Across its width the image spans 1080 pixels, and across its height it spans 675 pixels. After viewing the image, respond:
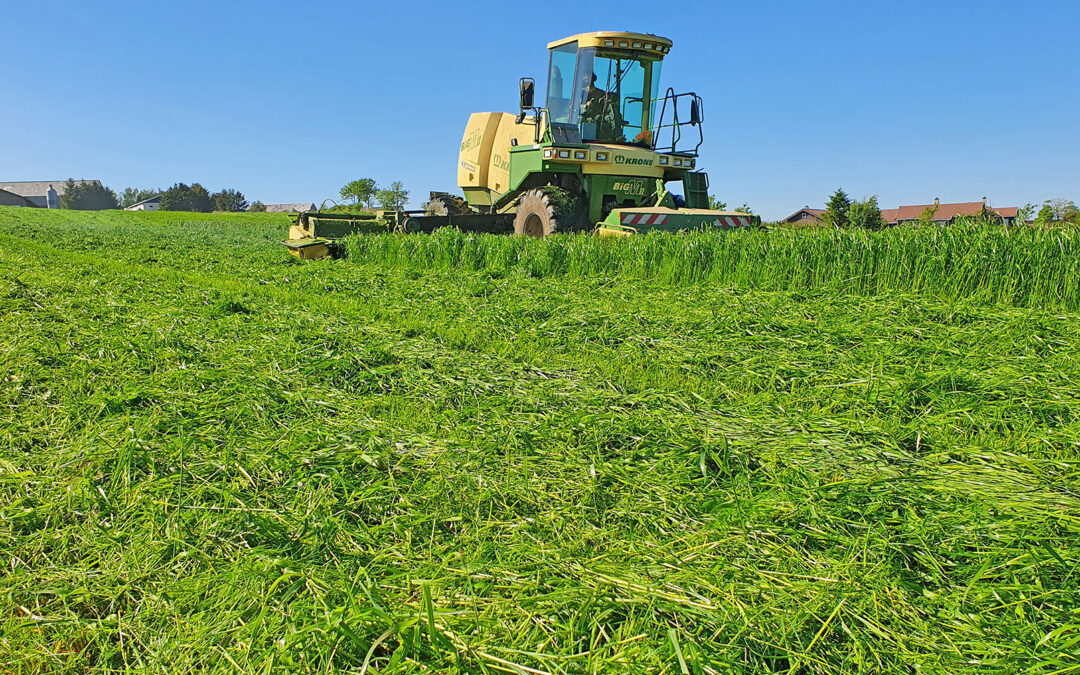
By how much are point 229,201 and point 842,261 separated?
108 meters

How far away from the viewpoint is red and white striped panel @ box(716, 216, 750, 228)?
33.7ft

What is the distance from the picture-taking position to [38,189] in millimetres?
111188

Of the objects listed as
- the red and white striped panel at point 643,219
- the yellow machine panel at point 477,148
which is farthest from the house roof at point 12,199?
the red and white striped panel at point 643,219

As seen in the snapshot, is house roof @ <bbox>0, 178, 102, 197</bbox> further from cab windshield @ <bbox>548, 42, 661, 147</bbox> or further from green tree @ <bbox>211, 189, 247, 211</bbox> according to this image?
cab windshield @ <bbox>548, 42, 661, 147</bbox>

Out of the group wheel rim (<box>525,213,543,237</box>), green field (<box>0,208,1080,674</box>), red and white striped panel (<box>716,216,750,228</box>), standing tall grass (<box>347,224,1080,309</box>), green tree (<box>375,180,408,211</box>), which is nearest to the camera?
green field (<box>0,208,1080,674</box>)

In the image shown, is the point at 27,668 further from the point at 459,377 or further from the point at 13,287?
the point at 13,287

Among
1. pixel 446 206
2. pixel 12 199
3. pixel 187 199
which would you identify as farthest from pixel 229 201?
pixel 446 206

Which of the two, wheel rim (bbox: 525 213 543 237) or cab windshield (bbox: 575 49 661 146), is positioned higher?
cab windshield (bbox: 575 49 661 146)

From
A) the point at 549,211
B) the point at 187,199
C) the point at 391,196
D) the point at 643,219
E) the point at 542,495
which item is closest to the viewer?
the point at 542,495

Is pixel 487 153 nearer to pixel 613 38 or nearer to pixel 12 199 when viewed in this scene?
pixel 613 38

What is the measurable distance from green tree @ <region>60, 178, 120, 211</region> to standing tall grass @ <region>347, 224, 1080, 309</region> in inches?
4535

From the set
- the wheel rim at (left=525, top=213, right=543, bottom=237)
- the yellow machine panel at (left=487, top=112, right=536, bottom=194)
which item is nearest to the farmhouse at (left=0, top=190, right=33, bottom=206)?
the yellow machine panel at (left=487, top=112, right=536, bottom=194)

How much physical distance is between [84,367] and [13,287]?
4.25 meters

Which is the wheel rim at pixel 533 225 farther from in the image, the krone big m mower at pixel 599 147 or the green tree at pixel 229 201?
the green tree at pixel 229 201
